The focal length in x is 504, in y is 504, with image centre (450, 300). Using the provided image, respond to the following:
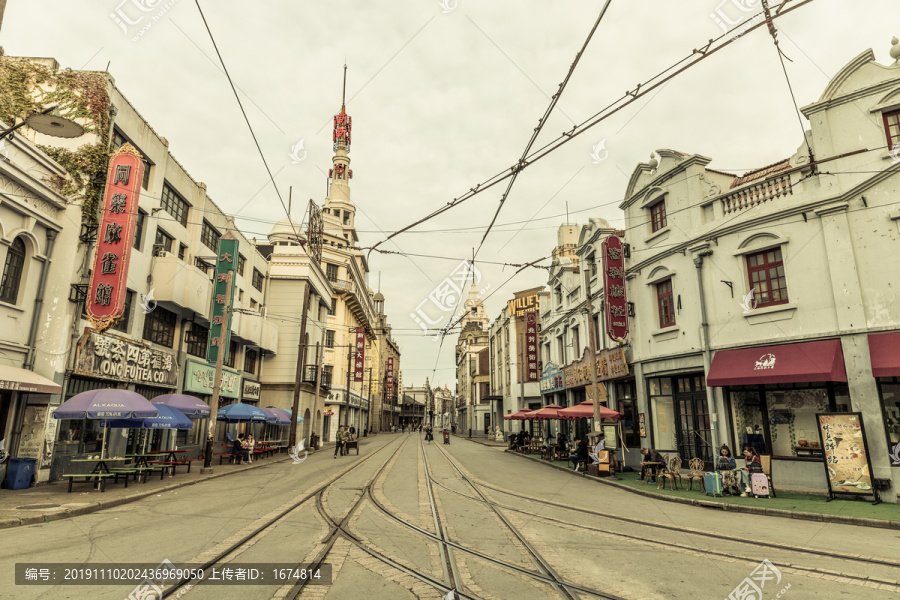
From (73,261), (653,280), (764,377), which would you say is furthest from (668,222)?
(73,261)

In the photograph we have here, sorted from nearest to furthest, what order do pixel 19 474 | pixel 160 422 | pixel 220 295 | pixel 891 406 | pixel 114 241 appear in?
1. pixel 891 406
2. pixel 19 474
3. pixel 160 422
4. pixel 114 241
5. pixel 220 295

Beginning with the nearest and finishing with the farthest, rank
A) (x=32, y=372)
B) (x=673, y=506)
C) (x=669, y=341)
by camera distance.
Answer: (x=673, y=506) → (x=32, y=372) → (x=669, y=341)

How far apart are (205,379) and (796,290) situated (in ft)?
86.2

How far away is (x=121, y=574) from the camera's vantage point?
21.1ft

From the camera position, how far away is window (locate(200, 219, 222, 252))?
88.5ft

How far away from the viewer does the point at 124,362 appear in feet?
61.0

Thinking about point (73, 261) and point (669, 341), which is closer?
point (73, 261)

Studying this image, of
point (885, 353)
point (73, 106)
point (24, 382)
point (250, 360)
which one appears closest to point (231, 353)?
point (250, 360)

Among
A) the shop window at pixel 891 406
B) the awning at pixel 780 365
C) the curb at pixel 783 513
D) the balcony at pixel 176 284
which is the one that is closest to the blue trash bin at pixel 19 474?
the balcony at pixel 176 284

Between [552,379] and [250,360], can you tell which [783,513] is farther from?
[250,360]

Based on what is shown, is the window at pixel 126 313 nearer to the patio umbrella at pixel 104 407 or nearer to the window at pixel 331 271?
the patio umbrella at pixel 104 407

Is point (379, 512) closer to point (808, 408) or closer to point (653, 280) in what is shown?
point (808, 408)

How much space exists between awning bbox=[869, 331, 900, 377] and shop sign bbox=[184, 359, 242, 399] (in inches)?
930

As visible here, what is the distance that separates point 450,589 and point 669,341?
52.4 feet
